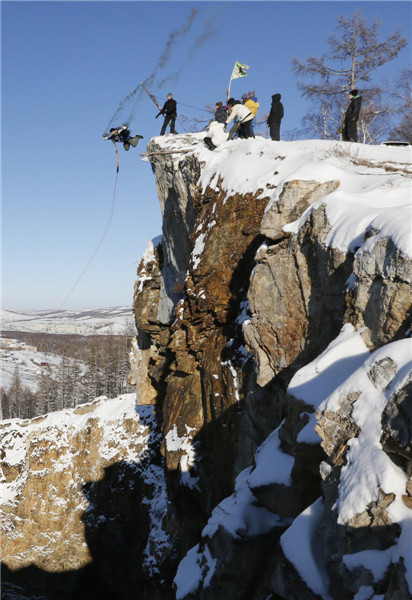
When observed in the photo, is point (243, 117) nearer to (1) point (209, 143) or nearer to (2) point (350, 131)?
(1) point (209, 143)

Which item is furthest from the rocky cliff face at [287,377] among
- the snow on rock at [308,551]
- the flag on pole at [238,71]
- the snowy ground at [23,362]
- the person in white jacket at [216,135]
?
the snowy ground at [23,362]

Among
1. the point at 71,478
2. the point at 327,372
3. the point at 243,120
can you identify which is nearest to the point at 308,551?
the point at 327,372

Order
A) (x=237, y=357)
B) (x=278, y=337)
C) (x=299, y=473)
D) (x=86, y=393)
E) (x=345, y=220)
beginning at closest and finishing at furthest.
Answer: (x=299, y=473)
(x=345, y=220)
(x=278, y=337)
(x=237, y=357)
(x=86, y=393)

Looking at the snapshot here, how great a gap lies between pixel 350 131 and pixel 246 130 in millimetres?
3239

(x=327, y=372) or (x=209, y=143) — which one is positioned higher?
(x=209, y=143)

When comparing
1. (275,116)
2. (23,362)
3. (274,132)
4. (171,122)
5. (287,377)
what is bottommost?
(23,362)

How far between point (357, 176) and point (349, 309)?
3724 millimetres

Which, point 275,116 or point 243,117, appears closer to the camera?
point 243,117

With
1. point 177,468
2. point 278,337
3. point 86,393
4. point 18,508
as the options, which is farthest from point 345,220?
point 86,393

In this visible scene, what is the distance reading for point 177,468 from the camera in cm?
1202

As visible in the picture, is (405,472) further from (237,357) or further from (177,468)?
(177,468)

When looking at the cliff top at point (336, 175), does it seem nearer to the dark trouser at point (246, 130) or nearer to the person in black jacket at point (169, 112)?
the dark trouser at point (246, 130)

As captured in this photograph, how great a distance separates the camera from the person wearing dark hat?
12.6 metres

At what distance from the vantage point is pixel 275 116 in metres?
15.2
